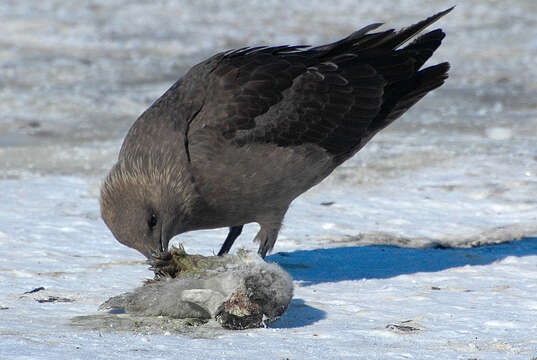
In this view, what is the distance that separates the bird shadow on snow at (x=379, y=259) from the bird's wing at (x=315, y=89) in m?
0.68

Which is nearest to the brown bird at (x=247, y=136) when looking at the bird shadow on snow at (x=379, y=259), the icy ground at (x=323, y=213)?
the bird shadow on snow at (x=379, y=259)

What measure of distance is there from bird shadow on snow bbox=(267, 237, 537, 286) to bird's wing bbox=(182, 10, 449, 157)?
2.24ft

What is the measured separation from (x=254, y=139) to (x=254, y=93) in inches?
12.6

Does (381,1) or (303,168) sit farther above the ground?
(381,1)

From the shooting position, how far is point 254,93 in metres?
5.75

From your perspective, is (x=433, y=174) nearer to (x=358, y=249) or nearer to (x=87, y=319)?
(x=358, y=249)

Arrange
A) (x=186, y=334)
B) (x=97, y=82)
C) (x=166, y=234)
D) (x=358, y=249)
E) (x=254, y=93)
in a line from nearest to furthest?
(x=186, y=334), (x=166, y=234), (x=254, y=93), (x=358, y=249), (x=97, y=82)

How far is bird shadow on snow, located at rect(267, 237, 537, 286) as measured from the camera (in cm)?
566

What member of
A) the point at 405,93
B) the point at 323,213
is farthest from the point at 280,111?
the point at 323,213

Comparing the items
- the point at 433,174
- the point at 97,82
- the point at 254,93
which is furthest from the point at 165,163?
the point at 97,82

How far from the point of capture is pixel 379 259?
5.95m

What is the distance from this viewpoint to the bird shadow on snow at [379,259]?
5.66 metres

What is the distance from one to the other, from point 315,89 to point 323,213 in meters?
1.24

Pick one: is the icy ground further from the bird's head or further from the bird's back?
the bird's back
